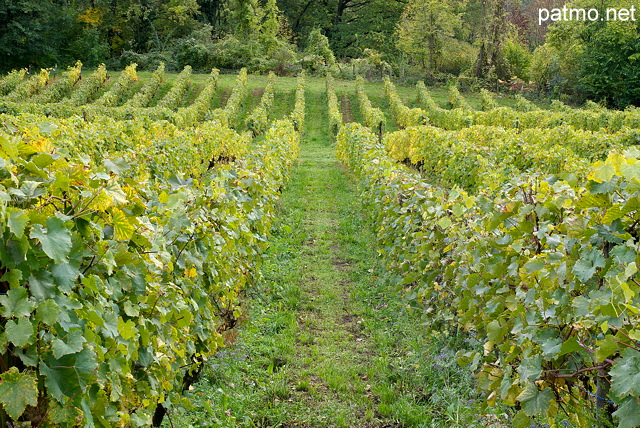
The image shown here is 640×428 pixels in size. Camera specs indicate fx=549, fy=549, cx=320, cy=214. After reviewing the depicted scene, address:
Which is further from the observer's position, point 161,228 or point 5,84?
point 5,84

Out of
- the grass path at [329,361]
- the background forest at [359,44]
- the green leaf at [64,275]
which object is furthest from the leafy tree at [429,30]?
the green leaf at [64,275]

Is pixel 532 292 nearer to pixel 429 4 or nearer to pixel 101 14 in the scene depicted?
pixel 429 4

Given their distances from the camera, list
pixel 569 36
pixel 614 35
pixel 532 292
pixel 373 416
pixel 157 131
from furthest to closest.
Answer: pixel 569 36, pixel 614 35, pixel 157 131, pixel 373 416, pixel 532 292

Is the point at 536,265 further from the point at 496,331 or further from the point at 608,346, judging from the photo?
the point at 608,346

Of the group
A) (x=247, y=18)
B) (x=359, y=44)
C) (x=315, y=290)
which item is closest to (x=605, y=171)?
(x=315, y=290)

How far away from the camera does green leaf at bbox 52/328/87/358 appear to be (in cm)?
196

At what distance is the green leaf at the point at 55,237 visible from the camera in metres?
1.87

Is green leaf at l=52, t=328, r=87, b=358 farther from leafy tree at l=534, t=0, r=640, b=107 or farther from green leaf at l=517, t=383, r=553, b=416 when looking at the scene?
leafy tree at l=534, t=0, r=640, b=107

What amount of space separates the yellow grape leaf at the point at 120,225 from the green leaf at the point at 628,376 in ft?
7.00

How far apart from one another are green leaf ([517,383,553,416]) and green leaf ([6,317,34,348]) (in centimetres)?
228

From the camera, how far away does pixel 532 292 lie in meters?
3.11

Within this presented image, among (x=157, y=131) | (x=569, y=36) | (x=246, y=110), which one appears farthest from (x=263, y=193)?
(x=569, y=36)

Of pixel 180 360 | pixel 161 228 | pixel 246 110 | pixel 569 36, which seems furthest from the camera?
pixel 569 36

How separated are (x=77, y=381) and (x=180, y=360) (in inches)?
70.4
